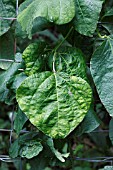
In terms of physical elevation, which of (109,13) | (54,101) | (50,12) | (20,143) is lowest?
(20,143)

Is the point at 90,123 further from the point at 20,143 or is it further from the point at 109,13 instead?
the point at 109,13

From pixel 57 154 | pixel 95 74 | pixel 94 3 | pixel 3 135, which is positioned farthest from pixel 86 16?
pixel 3 135

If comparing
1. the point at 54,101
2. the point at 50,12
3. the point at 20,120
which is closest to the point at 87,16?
the point at 50,12

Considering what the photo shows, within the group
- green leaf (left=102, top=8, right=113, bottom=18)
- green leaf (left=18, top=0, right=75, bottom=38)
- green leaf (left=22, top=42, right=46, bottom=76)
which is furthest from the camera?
green leaf (left=102, top=8, right=113, bottom=18)

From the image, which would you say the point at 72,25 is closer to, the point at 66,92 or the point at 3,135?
the point at 66,92

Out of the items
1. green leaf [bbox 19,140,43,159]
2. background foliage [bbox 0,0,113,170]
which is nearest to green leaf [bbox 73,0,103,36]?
background foliage [bbox 0,0,113,170]

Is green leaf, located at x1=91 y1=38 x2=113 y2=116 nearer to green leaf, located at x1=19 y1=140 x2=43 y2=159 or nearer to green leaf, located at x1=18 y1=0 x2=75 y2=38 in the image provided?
green leaf, located at x1=18 y1=0 x2=75 y2=38

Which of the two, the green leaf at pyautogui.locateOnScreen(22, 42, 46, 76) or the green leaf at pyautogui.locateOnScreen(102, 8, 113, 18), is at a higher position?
the green leaf at pyautogui.locateOnScreen(102, 8, 113, 18)
